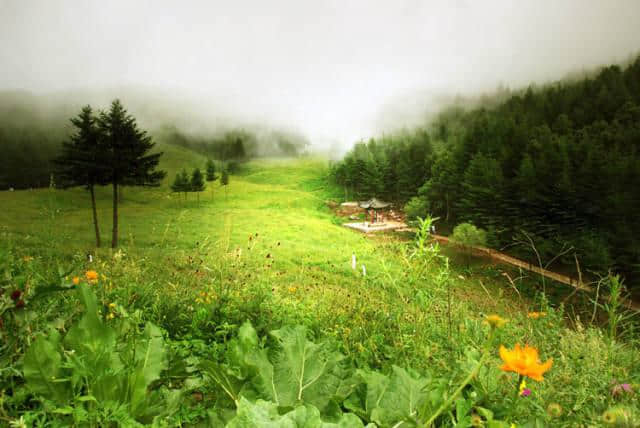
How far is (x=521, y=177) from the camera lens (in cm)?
586

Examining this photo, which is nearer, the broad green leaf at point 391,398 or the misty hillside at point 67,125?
the broad green leaf at point 391,398

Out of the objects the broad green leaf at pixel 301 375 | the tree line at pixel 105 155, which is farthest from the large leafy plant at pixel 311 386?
the tree line at pixel 105 155

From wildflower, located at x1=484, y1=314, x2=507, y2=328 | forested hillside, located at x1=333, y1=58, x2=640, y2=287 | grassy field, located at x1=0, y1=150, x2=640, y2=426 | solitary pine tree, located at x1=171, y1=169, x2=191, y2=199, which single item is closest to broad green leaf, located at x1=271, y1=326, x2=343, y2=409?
grassy field, located at x1=0, y1=150, x2=640, y2=426

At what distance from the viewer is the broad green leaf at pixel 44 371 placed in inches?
28.1

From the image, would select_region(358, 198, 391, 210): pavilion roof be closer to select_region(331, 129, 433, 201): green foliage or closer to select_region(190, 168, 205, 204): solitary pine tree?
select_region(331, 129, 433, 201): green foliage

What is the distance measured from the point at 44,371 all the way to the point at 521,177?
676 cm

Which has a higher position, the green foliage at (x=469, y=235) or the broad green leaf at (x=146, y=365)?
the broad green leaf at (x=146, y=365)

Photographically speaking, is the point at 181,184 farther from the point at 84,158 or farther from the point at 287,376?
the point at 287,376

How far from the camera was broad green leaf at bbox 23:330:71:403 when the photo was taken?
713 mm

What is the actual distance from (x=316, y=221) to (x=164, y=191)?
9.82ft

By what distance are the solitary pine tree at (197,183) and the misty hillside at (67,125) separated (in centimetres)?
111

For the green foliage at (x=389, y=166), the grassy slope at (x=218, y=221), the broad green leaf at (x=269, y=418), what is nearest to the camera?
the broad green leaf at (x=269, y=418)

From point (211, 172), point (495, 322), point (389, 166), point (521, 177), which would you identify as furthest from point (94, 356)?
point (211, 172)

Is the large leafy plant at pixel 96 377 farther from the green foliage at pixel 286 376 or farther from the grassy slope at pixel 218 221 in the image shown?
the grassy slope at pixel 218 221
